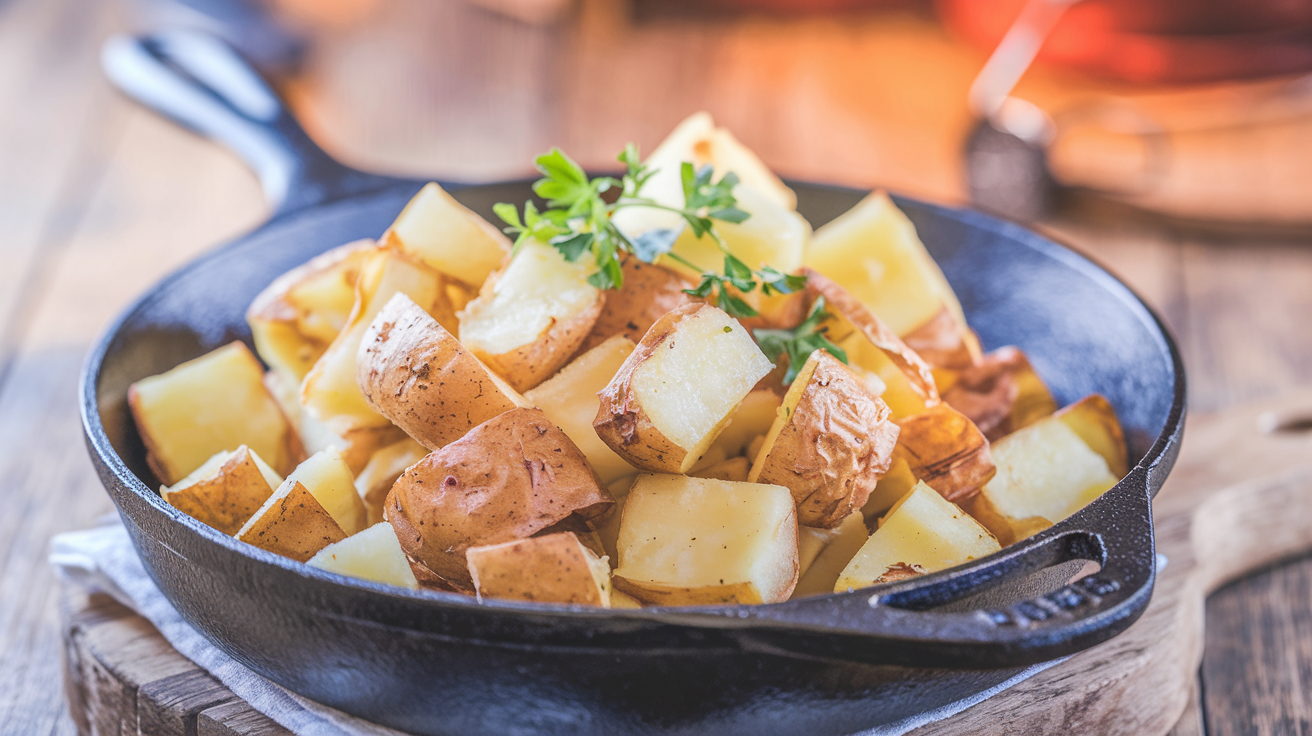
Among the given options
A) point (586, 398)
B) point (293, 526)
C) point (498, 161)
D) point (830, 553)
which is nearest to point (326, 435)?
point (293, 526)

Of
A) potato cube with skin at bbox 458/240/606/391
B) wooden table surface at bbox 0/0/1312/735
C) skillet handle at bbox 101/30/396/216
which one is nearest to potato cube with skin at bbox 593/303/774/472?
potato cube with skin at bbox 458/240/606/391

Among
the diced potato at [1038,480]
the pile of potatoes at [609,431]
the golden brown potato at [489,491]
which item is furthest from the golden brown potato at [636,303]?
the diced potato at [1038,480]

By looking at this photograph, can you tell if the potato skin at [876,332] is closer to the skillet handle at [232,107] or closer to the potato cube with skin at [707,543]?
the potato cube with skin at [707,543]

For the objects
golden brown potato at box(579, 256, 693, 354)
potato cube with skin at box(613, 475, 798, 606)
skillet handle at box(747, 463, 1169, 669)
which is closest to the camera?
skillet handle at box(747, 463, 1169, 669)

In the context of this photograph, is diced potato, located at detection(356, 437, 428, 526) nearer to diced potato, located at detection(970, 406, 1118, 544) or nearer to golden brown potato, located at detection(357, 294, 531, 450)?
golden brown potato, located at detection(357, 294, 531, 450)

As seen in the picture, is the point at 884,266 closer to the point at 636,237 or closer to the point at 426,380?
the point at 636,237

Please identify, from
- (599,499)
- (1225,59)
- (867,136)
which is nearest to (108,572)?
(599,499)

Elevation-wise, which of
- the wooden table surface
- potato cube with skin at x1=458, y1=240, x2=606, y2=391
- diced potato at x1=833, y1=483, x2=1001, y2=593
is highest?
potato cube with skin at x1=458, y1=240, x2=606, y2=391
